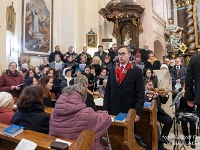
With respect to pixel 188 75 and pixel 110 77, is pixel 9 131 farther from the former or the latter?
pixel 188 75

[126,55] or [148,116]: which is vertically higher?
→ [126,55]

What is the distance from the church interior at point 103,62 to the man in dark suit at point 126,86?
0.02 meters

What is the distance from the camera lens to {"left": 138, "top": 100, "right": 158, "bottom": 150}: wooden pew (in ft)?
9.73

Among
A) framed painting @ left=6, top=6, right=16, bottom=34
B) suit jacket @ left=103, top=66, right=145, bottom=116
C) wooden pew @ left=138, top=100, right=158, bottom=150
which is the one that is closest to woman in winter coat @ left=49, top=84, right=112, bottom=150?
suit jacket @ left=103, top=66, right=145, bottom=116

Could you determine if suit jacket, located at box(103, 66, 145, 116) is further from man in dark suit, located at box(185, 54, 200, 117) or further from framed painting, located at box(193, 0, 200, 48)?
framed painting, located at box(193, 0, 200, 48)

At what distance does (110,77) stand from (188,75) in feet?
3.55

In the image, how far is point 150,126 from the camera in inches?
119

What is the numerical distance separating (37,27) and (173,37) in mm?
7761

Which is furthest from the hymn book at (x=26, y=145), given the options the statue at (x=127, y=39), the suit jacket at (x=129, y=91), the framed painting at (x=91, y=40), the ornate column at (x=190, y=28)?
the ornate column at (x=190, y=28)

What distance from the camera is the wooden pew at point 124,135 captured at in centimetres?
220

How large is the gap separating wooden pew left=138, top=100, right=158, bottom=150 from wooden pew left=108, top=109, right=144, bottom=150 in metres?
0.62

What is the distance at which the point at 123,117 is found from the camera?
2.31 metres

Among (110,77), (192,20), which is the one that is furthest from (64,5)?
(110,77)

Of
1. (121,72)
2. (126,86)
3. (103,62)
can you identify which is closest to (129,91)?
(126,86)
